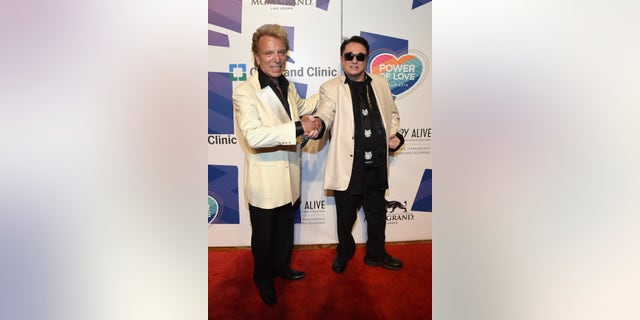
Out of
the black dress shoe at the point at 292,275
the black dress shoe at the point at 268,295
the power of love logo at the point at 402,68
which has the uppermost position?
the power of love logo at the point at 402,68

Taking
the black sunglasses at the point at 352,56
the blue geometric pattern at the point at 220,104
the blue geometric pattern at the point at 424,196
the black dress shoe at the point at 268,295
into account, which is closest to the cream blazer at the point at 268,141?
the blue geometric pattern at the point at 220,104

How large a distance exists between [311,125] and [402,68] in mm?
378

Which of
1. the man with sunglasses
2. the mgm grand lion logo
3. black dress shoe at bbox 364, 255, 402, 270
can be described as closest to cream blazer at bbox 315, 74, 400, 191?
the man with sunglasses

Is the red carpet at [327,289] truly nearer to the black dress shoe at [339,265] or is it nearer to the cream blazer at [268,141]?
the black dress shoe at [339,265]

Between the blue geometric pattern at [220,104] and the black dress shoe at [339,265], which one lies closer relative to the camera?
the blue geometric pattern at [220,104]

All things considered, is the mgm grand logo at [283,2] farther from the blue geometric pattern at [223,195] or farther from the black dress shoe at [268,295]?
the black dress shoe at [268,295]

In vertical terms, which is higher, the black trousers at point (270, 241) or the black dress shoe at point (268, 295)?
the black trousers at point (270, 241)

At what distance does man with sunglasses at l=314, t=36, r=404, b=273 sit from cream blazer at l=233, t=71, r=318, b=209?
0.11 metres

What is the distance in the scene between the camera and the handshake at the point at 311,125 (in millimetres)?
1423

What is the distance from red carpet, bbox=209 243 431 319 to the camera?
1423 millimetres

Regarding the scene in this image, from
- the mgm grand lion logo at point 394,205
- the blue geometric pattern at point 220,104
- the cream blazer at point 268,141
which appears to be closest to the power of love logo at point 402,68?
A: the cream blazer at point 268,141
